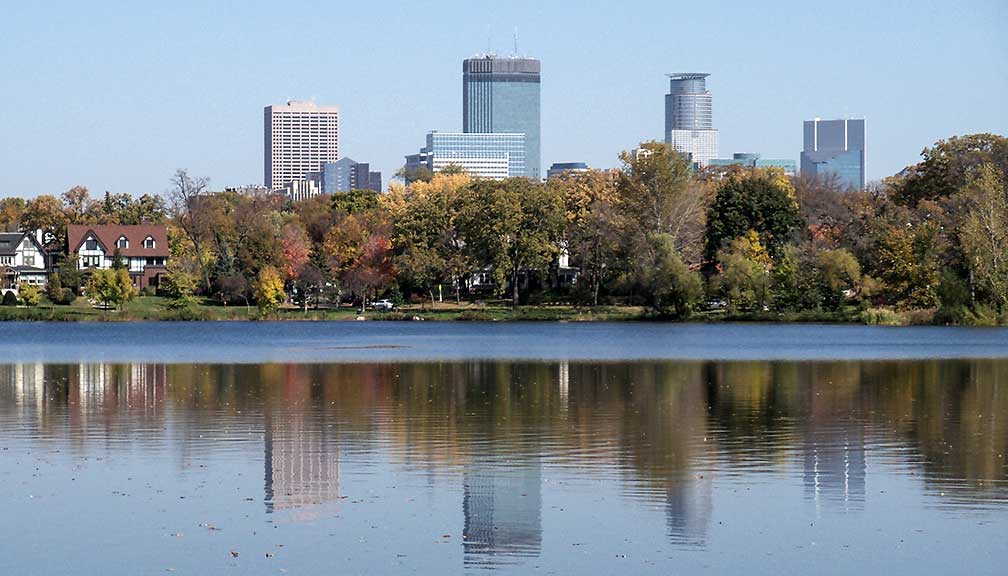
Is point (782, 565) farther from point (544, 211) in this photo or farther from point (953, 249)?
point (544, 211)

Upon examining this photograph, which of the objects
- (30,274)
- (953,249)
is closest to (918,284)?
(953,249)

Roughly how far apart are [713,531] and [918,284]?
6335 cm

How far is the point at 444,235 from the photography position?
9169 cm

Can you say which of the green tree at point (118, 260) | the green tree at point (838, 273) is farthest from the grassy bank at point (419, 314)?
the green tree at point (118, 260)

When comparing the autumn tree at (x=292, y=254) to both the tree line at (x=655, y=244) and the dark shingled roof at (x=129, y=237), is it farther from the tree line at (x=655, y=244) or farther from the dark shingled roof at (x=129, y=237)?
the dark shingled roof at (x=129, y=237)

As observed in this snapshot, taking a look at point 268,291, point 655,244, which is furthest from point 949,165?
point 268,291

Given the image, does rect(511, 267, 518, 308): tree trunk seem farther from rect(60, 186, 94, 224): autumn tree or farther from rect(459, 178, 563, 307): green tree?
rect(60, 186, 94, 224): autumn tree

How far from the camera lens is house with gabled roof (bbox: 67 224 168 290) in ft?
368

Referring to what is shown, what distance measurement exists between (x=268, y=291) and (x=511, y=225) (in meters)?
16.2

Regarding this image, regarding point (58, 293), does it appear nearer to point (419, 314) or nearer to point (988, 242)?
point (419, 314)

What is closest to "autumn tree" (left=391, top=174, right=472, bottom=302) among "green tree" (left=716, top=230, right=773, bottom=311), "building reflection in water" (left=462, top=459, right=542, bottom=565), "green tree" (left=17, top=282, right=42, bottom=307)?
"green tree" (left=716, top=230, right=773, bottom=311)

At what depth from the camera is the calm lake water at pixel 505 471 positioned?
13.7 meters

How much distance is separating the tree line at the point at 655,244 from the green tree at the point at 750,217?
3.9 inches

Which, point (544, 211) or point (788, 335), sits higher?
point (544, 211)
